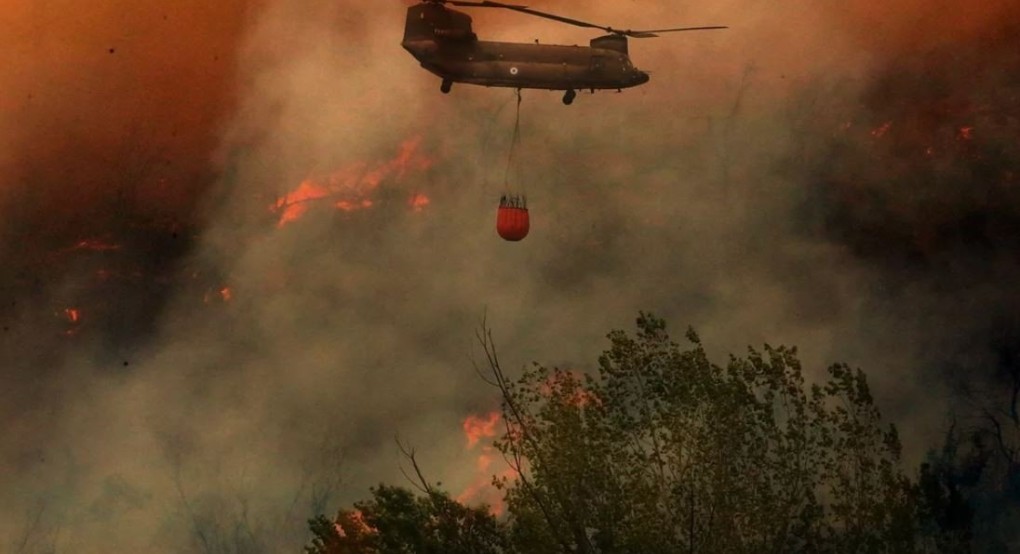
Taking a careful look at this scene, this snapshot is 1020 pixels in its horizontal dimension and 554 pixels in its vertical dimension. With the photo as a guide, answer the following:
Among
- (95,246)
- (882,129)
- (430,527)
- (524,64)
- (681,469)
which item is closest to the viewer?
(681,469)

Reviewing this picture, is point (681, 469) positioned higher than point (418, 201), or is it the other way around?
point (418, 201)

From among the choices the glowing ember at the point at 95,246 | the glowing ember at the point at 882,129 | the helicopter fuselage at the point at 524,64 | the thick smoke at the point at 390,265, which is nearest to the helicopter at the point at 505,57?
the helicopter fuselage at the point at 524,64

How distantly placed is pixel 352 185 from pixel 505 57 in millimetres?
10446

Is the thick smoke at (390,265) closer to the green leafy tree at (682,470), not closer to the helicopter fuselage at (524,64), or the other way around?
the helicopter fuselage at (524,64)

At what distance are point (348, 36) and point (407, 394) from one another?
34.6ft

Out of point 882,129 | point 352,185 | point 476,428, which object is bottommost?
point 476,428

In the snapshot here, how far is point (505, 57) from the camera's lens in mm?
39531

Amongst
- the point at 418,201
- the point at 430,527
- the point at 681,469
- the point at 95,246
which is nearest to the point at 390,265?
the point at 418,201

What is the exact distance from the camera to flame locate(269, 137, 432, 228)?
4834cm

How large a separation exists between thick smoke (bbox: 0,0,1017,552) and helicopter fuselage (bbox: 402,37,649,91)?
22.1 feet

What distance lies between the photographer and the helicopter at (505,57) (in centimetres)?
3869

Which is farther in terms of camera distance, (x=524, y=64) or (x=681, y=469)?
(x=524, y=64)

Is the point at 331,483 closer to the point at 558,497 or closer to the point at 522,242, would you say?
the point at 522,242

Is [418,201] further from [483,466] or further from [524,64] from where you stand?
[524,64]
